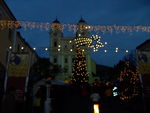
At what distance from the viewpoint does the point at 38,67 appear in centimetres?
3841

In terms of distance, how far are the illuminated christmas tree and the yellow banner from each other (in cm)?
910

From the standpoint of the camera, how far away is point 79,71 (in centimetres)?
3278

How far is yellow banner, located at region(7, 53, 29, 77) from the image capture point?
11250 millimetres

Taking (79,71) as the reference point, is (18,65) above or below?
below

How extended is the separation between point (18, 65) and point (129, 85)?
967 centimetres

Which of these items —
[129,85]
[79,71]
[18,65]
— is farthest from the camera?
[79,71]

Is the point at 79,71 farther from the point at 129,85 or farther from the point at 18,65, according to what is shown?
the point at 18,65

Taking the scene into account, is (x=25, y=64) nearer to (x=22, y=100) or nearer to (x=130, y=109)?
(x=22, y=100)

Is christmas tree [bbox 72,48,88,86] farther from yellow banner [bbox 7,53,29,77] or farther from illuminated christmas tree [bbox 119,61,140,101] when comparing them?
yellow banner [bbox 7,53,29,77]

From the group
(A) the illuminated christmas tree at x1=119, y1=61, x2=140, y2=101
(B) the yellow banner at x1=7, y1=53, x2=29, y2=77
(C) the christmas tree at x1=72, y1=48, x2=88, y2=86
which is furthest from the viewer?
(C) the christmas tree at x1=72, y1=48, x2=88, y2=86

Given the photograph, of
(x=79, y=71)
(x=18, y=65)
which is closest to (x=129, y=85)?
(x=18, y=65)

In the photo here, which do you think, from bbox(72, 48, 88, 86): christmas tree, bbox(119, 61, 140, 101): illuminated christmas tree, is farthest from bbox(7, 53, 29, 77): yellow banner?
bbox(72, 48, 88, 86): christmas tree

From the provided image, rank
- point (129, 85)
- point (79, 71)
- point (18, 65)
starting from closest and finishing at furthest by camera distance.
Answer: point (18, 65)
point (129, 85)
point (79, 71)

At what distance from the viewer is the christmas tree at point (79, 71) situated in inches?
1270
